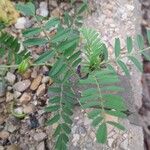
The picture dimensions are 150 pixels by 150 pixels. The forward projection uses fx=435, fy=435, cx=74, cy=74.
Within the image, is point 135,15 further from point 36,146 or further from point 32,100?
point 36,146

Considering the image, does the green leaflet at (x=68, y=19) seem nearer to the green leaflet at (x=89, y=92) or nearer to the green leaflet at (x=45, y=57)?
the green leaflet at (x=45, y=57)

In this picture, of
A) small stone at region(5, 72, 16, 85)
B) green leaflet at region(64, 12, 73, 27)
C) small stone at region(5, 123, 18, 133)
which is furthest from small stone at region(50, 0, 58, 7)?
small stone at region(5, 123, 18, 133)

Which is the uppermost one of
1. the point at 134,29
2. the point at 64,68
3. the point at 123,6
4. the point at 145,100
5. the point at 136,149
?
the point at 123,6

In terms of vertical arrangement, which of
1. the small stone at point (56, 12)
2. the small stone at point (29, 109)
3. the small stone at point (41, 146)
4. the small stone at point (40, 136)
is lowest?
the small stone at point (41, 146)

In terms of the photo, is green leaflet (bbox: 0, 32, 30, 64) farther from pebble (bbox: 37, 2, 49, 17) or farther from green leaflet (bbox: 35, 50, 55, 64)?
pebble (bbox: 37, 2, 49, 17)

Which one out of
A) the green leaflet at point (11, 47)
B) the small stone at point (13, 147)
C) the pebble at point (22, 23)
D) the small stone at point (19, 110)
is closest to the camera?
the green leaflet at point (11, 47)

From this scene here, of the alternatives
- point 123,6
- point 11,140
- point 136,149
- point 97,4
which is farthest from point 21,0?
point 136,149

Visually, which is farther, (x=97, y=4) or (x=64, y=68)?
(x=97, y=4)

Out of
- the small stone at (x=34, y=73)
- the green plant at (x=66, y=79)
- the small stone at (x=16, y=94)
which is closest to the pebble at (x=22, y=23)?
the small stone at (x=34, y=73)
